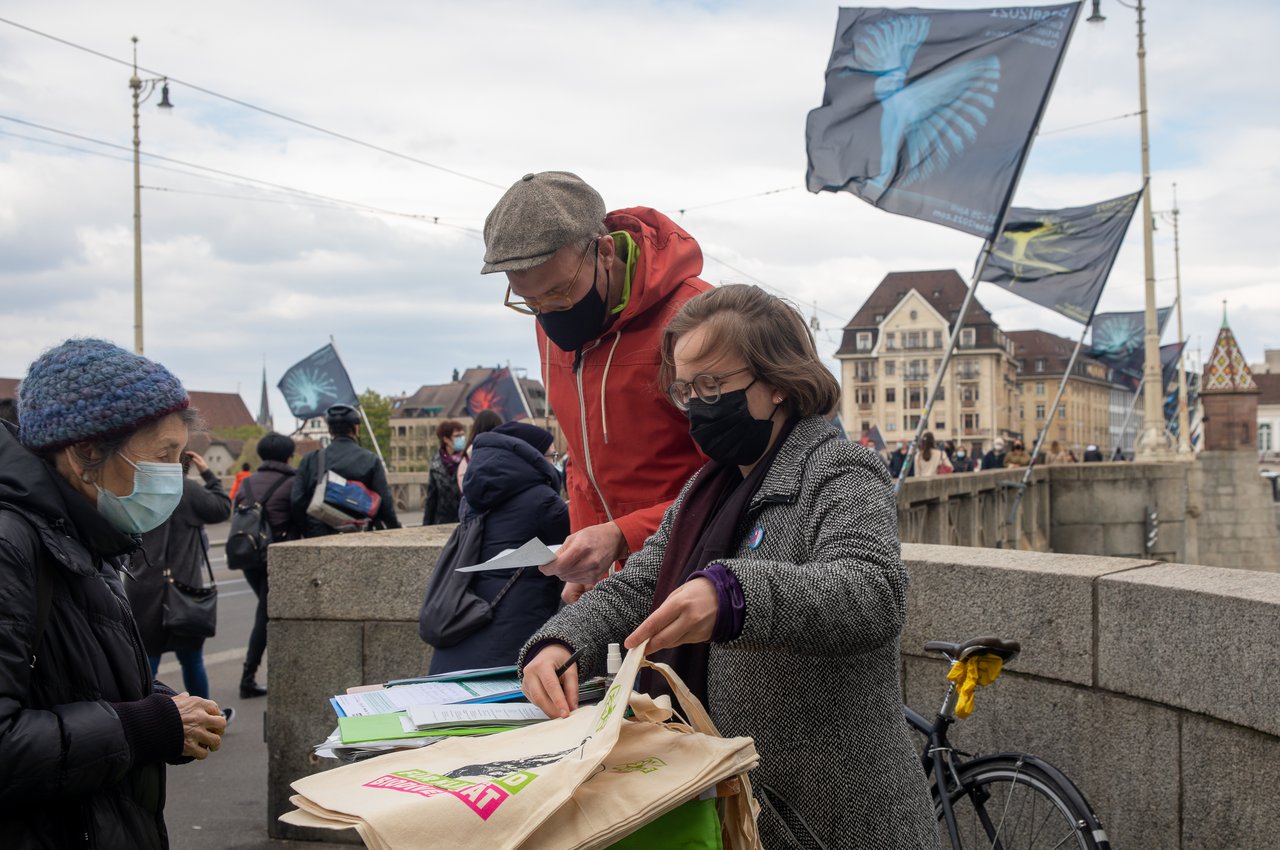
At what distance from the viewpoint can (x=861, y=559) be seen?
1.92 metres

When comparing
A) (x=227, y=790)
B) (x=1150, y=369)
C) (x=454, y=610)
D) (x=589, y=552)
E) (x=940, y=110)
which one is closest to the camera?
(x=589, y=552)

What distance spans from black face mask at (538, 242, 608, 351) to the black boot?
20.3 ft

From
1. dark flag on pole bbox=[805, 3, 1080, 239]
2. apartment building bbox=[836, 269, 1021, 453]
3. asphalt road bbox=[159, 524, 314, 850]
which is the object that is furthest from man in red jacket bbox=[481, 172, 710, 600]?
apartment building bbox=[836, 269, 1021, 453]

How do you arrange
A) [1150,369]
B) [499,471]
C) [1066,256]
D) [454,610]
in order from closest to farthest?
[454,610]
[499,471]
[1066,256]
[1150,369]

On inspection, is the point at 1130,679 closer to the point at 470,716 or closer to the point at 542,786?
the point at 470,716

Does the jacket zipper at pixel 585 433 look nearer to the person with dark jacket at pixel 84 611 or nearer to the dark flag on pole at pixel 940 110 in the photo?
the person with dark jacket at pixel 84 611

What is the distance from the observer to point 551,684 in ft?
6.68

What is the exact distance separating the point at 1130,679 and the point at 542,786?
2494mm

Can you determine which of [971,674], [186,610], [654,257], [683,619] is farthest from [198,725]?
[186,610]

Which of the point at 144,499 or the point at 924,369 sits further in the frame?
the point at 924,369

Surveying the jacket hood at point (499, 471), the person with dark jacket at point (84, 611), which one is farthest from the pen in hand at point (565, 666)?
the jacket hood at point (499, 471)

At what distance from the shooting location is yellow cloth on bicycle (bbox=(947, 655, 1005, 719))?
3256 mm

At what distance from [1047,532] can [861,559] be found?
2765cm

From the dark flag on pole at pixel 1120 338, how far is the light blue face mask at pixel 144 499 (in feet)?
110
